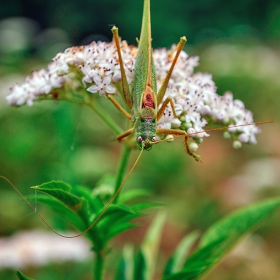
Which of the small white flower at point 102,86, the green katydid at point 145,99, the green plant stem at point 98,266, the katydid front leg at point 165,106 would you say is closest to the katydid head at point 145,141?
the green katydid at point 145,99

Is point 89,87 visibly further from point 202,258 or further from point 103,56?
point 202,258

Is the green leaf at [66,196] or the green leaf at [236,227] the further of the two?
the green leaf at [236,227]

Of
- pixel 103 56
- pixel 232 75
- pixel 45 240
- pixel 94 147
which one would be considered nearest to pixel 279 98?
pixel 232 75

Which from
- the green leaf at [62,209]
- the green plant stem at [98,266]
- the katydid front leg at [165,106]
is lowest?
the green plant stem at [98,266]

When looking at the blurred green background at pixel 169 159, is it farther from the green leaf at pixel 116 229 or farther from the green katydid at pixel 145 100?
the green katydid at pixel 145 100

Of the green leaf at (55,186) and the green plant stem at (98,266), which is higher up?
the green leaf at (55,186)

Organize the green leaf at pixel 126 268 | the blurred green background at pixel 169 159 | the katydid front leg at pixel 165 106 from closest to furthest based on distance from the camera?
the katydid front leg at pixel 165 106 < the green leaf at pixel 126 268 < the blurred green background at pixel 169 159

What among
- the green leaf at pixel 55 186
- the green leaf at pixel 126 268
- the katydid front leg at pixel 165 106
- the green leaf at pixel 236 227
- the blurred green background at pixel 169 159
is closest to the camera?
the green leaf at pixel 55 186

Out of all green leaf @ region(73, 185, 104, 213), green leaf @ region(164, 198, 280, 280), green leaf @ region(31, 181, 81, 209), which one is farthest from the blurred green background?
green leaf @ region(31, 181, 81, 209)

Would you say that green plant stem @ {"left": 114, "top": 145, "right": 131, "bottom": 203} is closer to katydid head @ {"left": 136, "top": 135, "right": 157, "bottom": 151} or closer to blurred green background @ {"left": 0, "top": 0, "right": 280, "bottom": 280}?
katydid head @ {"left": 136, "top": 135, "right": 157, "bottom": 151}
